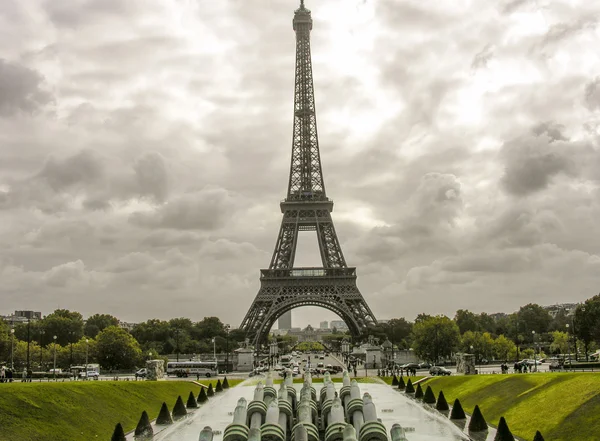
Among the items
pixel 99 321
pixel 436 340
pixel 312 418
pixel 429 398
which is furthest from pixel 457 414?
pixel 99 321

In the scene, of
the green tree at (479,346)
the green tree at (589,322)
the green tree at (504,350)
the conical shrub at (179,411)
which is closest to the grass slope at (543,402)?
the conical shrub at (179,411)

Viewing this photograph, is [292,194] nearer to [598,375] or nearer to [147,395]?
[147,395]

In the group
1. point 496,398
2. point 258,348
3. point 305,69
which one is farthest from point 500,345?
point 496,398

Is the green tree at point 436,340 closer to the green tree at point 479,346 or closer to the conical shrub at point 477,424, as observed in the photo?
the green tree at point 479,346

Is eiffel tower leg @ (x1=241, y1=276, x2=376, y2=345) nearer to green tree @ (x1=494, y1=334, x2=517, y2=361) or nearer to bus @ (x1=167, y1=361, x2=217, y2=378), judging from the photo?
green tree @ (x1=494, y1=334, x2=517, y2=361)

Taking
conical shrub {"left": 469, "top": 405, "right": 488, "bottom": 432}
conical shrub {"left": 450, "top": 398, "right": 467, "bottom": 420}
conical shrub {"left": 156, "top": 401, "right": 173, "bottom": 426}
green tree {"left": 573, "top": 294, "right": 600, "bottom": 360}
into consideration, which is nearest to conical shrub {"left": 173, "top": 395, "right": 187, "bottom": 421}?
conical shrub {"left": 156, "top": 401, "right": 173, "bottom": 426}

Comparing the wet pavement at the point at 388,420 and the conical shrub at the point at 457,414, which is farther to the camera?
the conical shrub at the point at 457,414
